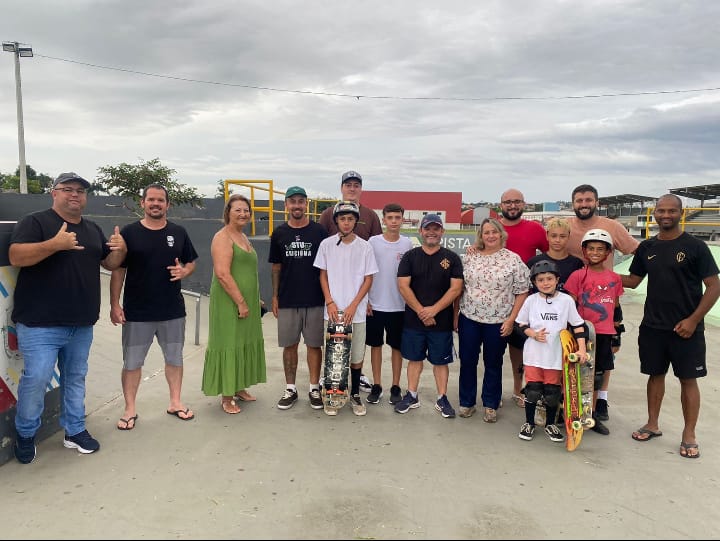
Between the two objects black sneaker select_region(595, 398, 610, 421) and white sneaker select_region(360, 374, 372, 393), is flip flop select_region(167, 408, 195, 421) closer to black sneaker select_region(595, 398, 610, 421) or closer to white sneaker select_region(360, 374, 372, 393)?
white sneaker select_region(360, 374, 372, 393)

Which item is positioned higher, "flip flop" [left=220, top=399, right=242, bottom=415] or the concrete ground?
"flip flop" [left=220, top=399, right=242, bottom=415]

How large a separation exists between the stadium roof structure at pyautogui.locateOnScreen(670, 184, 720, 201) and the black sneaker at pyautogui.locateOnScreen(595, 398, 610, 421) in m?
25.5

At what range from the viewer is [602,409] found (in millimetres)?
3994

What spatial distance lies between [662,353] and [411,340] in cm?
191

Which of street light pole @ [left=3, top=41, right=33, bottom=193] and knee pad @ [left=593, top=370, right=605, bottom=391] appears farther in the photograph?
street light pole @ [left=3, top=41, right=33, bottom=193]

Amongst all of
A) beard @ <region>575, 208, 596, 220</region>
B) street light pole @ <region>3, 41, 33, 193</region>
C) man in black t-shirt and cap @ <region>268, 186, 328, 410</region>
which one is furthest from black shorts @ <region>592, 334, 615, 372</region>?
street light pole @ <region>3, 41, 33, 193</region>

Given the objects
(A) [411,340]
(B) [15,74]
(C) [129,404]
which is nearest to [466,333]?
(A) [411,340]

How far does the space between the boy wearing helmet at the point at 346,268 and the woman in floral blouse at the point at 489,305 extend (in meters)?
0.84

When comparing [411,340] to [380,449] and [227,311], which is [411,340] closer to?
[380,449]

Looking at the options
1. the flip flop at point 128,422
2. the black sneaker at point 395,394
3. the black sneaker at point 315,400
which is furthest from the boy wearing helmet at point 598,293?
the flip flop at point 128,422

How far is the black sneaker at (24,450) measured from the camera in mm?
3021

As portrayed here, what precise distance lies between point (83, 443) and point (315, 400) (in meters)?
1.77

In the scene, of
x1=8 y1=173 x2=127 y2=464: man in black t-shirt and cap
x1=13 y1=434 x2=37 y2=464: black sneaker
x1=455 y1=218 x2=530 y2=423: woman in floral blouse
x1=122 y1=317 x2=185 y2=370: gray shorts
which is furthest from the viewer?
x1=455 y1=218 x2=530 y2=423: woman in floral blouse

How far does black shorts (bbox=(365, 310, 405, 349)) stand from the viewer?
416 centimetres
